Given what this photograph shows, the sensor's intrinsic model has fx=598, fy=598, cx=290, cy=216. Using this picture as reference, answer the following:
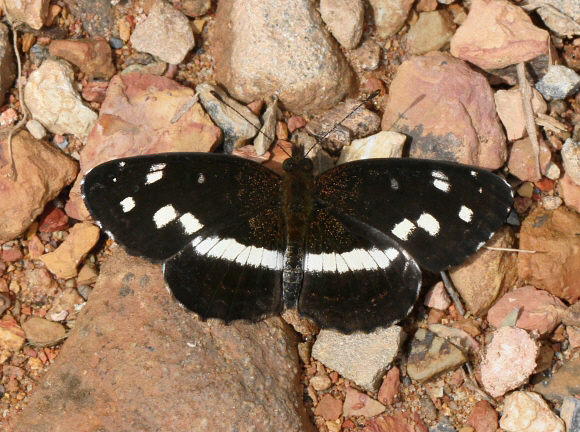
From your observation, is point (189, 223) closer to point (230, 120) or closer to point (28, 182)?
point (230, 120)

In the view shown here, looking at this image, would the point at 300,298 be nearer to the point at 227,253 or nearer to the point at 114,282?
the point at 227,253

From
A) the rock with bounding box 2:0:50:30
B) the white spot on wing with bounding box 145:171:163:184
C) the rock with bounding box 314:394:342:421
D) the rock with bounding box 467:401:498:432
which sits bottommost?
the rock with bounding box 467:401:498:432

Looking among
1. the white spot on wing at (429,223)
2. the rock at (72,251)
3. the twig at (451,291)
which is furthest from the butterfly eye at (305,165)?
the rock at (72,251)

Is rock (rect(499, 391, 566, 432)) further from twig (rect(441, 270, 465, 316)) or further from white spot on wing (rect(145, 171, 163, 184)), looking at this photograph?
white spot on wing (rect(145, 171, 163, 184))

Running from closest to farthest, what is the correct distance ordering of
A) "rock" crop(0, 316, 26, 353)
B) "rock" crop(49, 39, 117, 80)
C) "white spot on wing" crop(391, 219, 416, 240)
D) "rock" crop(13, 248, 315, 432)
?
"rock" crop(13, 248, 315, 432)
"white spot on wing" crop(391, 219, 416, 240)
"rock" crop(0, 316, 26, 353)
"rock" crop(49, 39, 117, 80)

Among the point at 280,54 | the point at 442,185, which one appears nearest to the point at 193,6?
the point at 280,54

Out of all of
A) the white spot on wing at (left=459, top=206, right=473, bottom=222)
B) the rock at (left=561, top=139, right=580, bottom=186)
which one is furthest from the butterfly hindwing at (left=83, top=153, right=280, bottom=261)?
the rock at (left=561, top=139, right=580, bottom=186)

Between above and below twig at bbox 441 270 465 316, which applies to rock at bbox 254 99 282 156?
above

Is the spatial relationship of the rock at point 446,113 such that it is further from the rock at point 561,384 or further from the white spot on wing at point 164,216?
the white spot on wing at point 164,216
